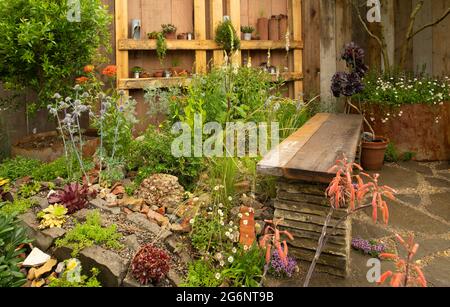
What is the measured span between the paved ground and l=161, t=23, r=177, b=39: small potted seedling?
2746 mm

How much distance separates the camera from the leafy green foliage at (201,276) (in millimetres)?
1991

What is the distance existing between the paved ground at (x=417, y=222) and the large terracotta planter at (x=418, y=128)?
157 mm

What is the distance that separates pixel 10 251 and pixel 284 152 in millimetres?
1539

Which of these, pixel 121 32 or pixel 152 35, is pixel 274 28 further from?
pixel 121 32

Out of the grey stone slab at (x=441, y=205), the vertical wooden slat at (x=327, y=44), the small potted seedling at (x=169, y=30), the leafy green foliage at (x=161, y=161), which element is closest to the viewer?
the leafy green foliage at (x=161, y=161)

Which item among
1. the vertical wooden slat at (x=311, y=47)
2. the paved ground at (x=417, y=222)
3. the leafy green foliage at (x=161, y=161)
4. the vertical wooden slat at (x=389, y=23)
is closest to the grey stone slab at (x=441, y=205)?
the paved ground at (x=417, y=222)

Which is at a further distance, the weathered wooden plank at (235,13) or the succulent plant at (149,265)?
the weathered wooden plank at (235,13)

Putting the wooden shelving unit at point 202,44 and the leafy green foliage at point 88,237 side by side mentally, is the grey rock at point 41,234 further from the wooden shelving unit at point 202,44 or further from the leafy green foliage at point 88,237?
the wooden shelving unit at point 202,44

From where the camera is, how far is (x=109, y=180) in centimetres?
283

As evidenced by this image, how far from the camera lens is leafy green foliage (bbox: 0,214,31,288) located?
186 centimetres

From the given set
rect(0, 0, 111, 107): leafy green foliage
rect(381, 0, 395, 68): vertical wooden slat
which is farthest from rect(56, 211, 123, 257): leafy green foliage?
rect(381, 0, 395, 68): vertical wooden slat

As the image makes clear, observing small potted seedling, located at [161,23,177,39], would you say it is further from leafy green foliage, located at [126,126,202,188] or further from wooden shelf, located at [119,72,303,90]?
leafy green foliage, located at [126,126,202,188]
